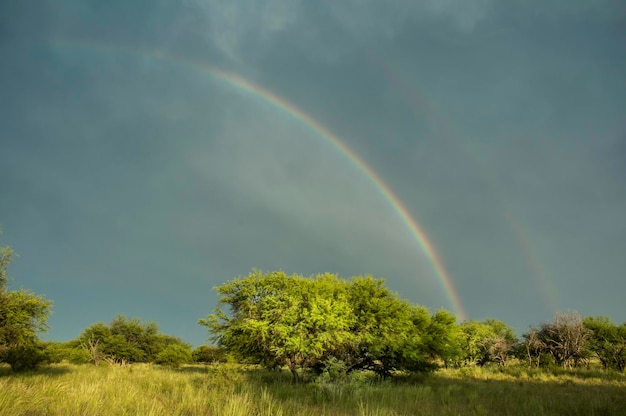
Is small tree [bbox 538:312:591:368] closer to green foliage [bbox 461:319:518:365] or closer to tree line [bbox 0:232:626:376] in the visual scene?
tree line [bbox 0:232:626:376]

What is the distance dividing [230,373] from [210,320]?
23.0 ft

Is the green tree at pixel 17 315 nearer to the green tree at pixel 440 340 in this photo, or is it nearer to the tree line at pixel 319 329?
the tree line at pixel 319 329

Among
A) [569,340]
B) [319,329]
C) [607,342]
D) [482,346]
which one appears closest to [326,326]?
[319,329]

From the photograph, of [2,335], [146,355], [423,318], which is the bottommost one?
[146,355]

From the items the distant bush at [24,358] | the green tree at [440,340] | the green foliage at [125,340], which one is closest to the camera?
the distant bush at [24,358]

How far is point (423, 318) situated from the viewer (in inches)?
1302

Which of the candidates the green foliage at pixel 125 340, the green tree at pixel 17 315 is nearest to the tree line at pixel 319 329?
the green tree at pixel 17 315

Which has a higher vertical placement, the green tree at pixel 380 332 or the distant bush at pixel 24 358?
the green tree at pixel 380 332

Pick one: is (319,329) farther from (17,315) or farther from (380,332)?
(17,315)

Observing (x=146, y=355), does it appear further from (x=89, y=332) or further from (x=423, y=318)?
(x=423, y=318)

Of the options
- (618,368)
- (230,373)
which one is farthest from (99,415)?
(618,368)

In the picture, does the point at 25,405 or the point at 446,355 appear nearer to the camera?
the point at 25,405

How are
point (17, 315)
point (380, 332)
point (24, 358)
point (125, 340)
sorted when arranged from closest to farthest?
point (17, 315) → point (380, 332) → point (24, 358) → point (125, 340)

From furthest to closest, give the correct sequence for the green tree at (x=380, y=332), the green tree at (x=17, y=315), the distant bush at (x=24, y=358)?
the distant bush at (x=24, y=358) → the green tree at (x=380, y=332) → the green tree at (x=17, y=315)
